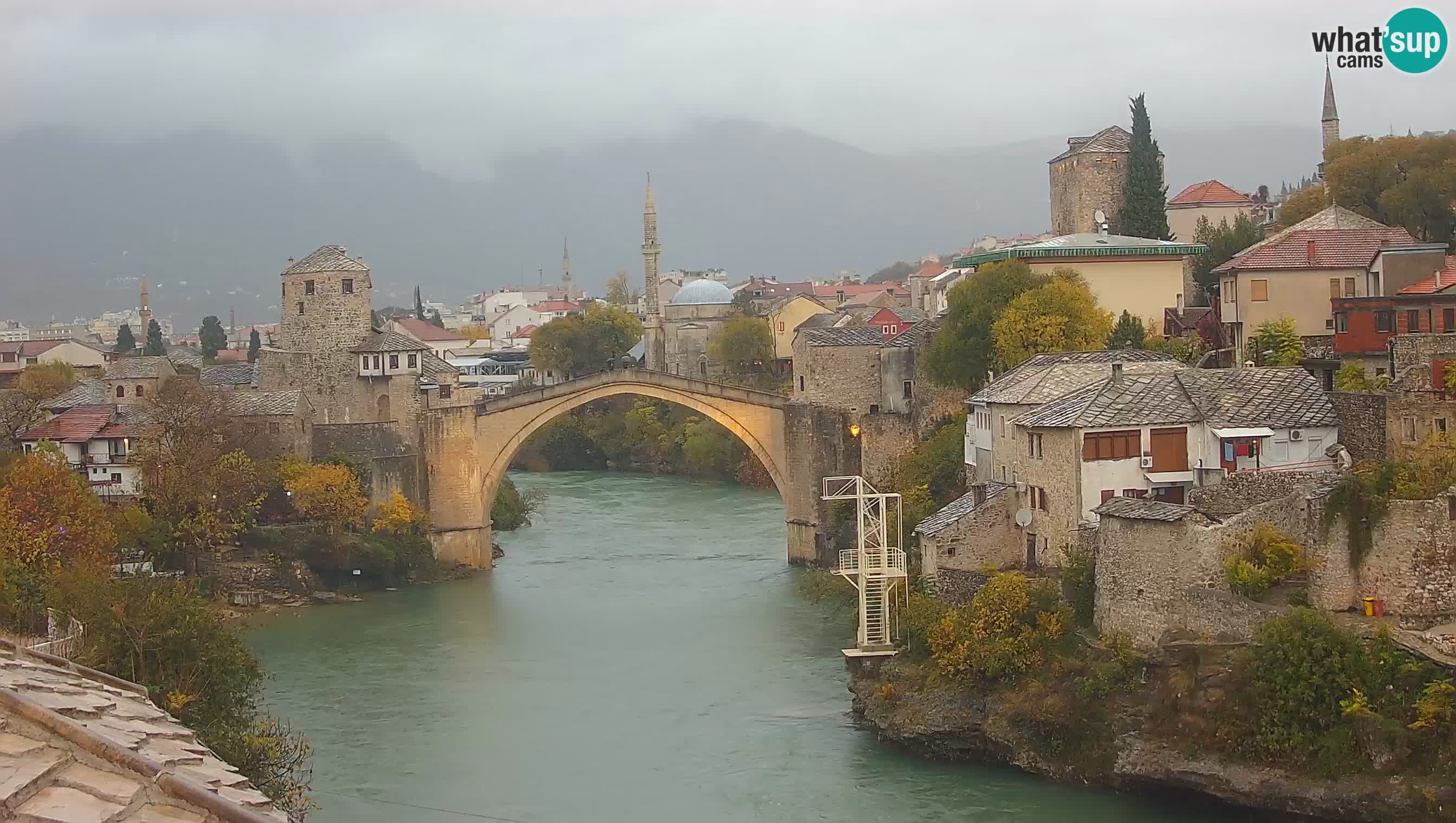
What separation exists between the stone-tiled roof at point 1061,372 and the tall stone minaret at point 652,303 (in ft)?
151

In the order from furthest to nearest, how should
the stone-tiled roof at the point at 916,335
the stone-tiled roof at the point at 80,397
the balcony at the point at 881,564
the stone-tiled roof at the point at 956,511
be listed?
1. the stone-tiled roof at the point at 80,397
2. the stone-tiled roof at the point at 916,335
3. the stone-tiled roof at the point at 956,511
4. the balcony at the point at 881,564

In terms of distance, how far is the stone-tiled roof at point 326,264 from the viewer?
49938mm

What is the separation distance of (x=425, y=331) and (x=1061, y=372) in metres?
76.0

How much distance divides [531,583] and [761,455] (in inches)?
302

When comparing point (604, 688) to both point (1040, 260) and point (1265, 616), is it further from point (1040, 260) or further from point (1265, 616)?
point (1040, 260)

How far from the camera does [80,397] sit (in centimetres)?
5194

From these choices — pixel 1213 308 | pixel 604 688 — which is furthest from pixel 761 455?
pixel 604 688

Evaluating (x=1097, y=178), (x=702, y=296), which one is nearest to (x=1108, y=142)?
(x=1097, y=178)

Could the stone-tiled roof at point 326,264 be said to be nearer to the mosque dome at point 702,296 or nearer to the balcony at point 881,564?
the balcony at point 881,564

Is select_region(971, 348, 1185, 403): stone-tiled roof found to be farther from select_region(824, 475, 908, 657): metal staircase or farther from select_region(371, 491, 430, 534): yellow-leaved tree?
select_region(371, 491, 430, 534): yellow-leaved tree

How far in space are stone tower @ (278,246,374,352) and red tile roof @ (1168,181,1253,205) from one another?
2619cm

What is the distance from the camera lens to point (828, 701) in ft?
95.8

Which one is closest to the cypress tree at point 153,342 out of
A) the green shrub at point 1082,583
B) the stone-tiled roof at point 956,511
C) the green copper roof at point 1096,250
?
the green copper roof at point 1096,250

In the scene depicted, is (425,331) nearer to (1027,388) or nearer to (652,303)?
(652,303)
